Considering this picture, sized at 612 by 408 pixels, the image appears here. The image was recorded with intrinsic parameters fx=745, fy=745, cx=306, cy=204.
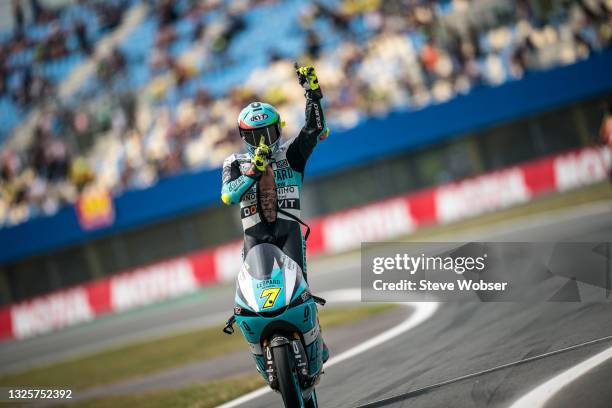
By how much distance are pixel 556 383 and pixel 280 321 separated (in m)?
1.91

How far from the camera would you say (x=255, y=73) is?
2442cm

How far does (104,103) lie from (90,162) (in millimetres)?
2250

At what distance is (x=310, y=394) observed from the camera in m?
5.36

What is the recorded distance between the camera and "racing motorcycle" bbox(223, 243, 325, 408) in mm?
5016

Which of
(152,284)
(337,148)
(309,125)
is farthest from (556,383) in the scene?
(152,284)

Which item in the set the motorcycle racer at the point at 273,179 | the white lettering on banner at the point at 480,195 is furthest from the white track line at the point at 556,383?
the white lettering on banner at the point at 480,195

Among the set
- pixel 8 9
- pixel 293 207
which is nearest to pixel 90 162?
pixel 8 9

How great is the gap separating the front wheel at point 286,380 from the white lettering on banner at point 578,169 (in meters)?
18.6

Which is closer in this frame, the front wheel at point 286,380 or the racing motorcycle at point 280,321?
the front wheel at point 286,380

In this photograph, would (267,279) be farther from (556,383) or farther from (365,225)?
(365,225)

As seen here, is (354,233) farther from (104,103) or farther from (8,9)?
(8,9)

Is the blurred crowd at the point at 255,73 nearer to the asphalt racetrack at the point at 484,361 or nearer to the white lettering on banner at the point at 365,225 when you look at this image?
the white lettering on banner at the point at 365,225

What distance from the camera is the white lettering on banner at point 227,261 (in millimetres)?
21688

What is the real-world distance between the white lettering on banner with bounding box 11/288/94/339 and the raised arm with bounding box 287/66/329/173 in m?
17.3
